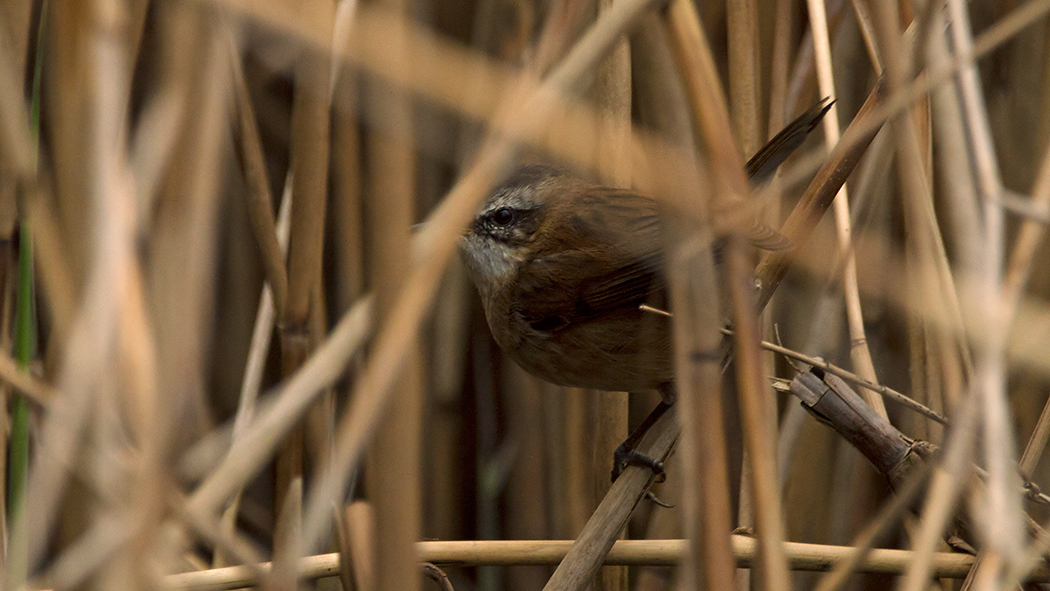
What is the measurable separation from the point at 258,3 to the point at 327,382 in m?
0.47

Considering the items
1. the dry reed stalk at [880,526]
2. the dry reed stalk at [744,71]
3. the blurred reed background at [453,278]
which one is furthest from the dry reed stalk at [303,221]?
the dry reed stalk at [880,526]

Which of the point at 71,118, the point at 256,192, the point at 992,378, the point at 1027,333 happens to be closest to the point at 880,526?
the point at 992,378

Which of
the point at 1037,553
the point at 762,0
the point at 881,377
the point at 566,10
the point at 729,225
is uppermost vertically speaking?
the point at 762,0

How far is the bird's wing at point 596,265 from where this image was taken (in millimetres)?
1511

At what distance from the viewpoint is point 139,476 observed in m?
0.82

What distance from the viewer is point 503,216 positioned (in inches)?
71.8

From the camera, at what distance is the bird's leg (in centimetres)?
130

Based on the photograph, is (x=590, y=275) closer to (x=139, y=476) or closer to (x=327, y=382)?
(x=327, y=382)

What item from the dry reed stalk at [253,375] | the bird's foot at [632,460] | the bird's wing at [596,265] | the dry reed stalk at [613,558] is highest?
the bird's wing at [596,265]

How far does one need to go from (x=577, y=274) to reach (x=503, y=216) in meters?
0.27

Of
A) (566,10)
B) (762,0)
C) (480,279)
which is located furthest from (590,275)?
(566,10)

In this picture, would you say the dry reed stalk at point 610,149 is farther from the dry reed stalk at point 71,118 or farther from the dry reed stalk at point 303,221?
the dry reed stalk at point 71,118

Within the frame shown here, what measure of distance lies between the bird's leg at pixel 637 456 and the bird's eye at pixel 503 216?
490 mm

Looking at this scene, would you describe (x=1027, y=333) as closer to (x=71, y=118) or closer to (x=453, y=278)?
(x=453, y=278)
